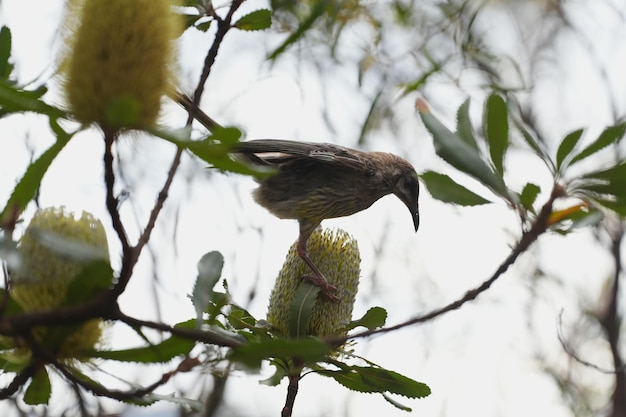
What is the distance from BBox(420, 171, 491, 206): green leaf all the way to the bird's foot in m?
0.75

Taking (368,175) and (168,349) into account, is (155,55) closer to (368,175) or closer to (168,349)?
(168,349)

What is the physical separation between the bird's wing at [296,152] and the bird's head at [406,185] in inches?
9.2

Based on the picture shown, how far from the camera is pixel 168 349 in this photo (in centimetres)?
128

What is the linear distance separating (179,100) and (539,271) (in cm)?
666

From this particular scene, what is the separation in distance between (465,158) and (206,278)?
1.64 ft

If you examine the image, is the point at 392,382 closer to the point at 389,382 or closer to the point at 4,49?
the point at 389,382

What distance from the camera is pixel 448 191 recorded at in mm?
1471

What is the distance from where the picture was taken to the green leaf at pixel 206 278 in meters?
1.26

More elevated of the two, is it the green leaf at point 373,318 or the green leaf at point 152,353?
the green leaf at point 373,318

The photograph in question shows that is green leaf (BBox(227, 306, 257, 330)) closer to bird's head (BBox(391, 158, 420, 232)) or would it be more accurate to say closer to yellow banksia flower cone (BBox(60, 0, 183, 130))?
yellow banksia flower cone (BBox(60, 0, 183, 130))

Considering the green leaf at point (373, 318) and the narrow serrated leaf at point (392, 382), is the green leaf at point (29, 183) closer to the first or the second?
the narrow serrated leaf at point (392, 382)

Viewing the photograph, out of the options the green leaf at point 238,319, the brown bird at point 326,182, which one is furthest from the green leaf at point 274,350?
the brown bird at point 326,182

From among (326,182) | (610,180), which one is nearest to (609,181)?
(610,180)

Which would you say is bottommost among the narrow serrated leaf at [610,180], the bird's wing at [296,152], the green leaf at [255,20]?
the narrow serrated leaf at [610,180]
